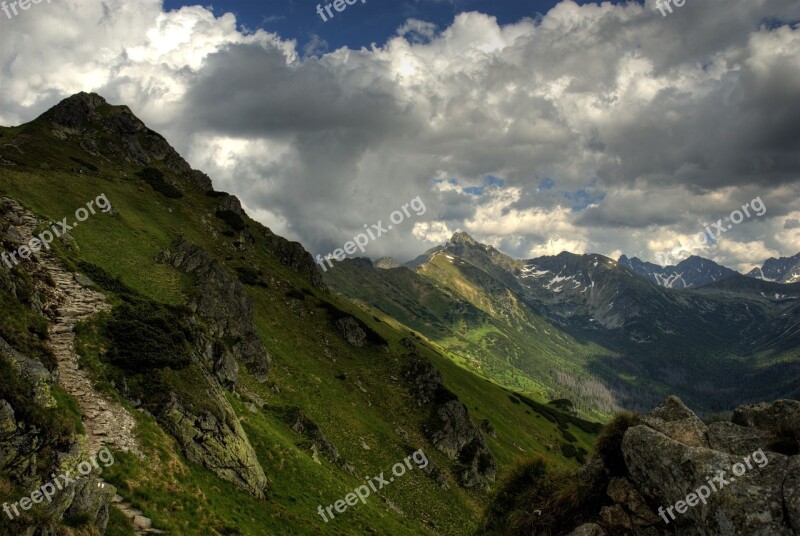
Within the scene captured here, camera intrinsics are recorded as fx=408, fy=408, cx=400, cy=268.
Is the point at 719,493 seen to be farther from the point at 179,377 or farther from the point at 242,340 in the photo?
the point at 242,340

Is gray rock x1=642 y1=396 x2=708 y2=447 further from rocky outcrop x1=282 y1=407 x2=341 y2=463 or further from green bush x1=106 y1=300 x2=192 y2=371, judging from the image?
rocky outcrop x1=282 y1=407 x2=341 y2=463

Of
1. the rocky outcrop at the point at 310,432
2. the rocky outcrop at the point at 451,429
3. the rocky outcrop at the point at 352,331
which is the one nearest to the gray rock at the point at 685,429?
the rocky outcrop at the point at 310,432

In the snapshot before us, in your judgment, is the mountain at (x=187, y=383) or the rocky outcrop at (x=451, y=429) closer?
the mountain at (x=187, y=383)

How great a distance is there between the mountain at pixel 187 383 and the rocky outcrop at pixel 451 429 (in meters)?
0.29

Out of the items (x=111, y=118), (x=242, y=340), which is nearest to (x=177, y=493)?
(x=242, y=340)

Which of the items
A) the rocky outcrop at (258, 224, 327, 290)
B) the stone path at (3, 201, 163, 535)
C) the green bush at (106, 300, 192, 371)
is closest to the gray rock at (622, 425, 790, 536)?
the stone path at (3, 201, 163, 535)

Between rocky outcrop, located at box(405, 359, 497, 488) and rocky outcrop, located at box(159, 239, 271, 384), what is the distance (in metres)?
27.2

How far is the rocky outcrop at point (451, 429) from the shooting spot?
60188 millimetres

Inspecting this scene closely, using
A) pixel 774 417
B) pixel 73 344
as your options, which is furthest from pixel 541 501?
pixel 73 344

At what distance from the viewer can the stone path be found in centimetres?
1969

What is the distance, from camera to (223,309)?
168 ft

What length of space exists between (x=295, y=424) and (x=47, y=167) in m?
65.6

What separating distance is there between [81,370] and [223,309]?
28738 mm

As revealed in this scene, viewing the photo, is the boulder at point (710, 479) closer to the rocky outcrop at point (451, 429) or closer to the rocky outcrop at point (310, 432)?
the rocky outcrop at point (310, 432)
